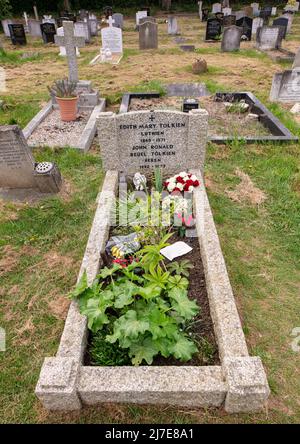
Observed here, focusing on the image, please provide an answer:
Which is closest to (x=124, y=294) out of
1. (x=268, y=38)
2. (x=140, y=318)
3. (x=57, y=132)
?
(x=140, y=318)

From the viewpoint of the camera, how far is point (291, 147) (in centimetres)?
544

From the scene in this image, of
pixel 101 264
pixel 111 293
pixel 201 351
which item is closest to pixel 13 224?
pixel 101 264

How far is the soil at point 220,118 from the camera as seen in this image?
6051 mm

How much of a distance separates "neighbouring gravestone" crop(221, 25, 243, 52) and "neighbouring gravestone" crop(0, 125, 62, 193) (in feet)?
35.4

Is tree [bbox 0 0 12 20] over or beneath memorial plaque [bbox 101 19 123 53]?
over

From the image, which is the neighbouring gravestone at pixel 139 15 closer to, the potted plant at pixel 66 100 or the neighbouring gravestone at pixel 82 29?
the neighbouring gravestone at pixel 82 29

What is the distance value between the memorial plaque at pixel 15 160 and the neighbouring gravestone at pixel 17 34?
13239mm

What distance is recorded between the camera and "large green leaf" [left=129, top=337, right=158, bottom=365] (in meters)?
2.18

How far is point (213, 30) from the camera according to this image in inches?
561

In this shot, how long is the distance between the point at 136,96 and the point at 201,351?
6.59 m

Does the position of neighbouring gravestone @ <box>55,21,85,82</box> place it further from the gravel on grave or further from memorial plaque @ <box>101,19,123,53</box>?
memorial plaque @ <box>101,19,123,53</box>

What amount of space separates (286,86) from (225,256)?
5.45 meters
